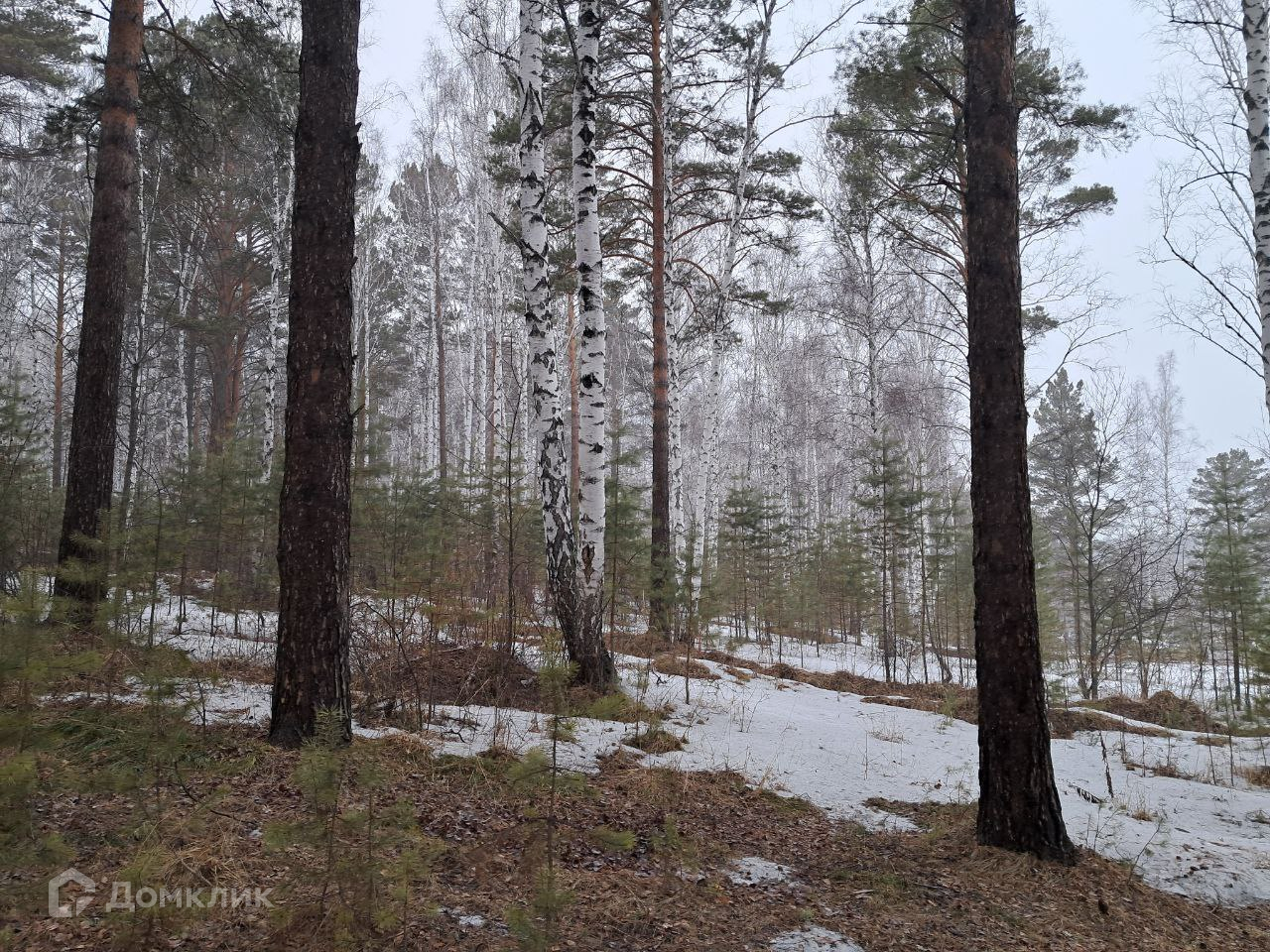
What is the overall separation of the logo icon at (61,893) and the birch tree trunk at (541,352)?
3608 millimetres

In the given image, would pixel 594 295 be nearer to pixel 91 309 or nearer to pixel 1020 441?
pixel 1020 441

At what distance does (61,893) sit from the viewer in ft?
6.77

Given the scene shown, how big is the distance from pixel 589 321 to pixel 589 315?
0.06m

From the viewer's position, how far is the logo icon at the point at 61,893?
1971 mm

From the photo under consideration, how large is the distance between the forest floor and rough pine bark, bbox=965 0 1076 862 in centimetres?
30

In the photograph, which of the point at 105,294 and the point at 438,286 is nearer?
the point at 105,294

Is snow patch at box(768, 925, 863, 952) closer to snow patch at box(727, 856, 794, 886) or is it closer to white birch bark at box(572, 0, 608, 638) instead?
snow patch at box(727, 856, 794, 886)

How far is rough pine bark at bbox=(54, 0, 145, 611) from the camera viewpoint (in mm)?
6160

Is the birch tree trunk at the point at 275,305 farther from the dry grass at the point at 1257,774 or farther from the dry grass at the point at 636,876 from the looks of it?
the dry grass at the point at 1257,774

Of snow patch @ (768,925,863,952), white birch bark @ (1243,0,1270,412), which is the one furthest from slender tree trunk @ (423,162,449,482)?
snow patch @ (768,925,863,952)

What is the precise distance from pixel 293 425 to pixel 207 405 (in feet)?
75.5

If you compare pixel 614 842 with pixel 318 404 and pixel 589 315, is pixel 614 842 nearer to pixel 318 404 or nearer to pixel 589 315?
pixel 318 404

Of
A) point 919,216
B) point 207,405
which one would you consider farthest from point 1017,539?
point 207,405

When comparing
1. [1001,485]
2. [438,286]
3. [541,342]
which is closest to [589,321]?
[541,342]
